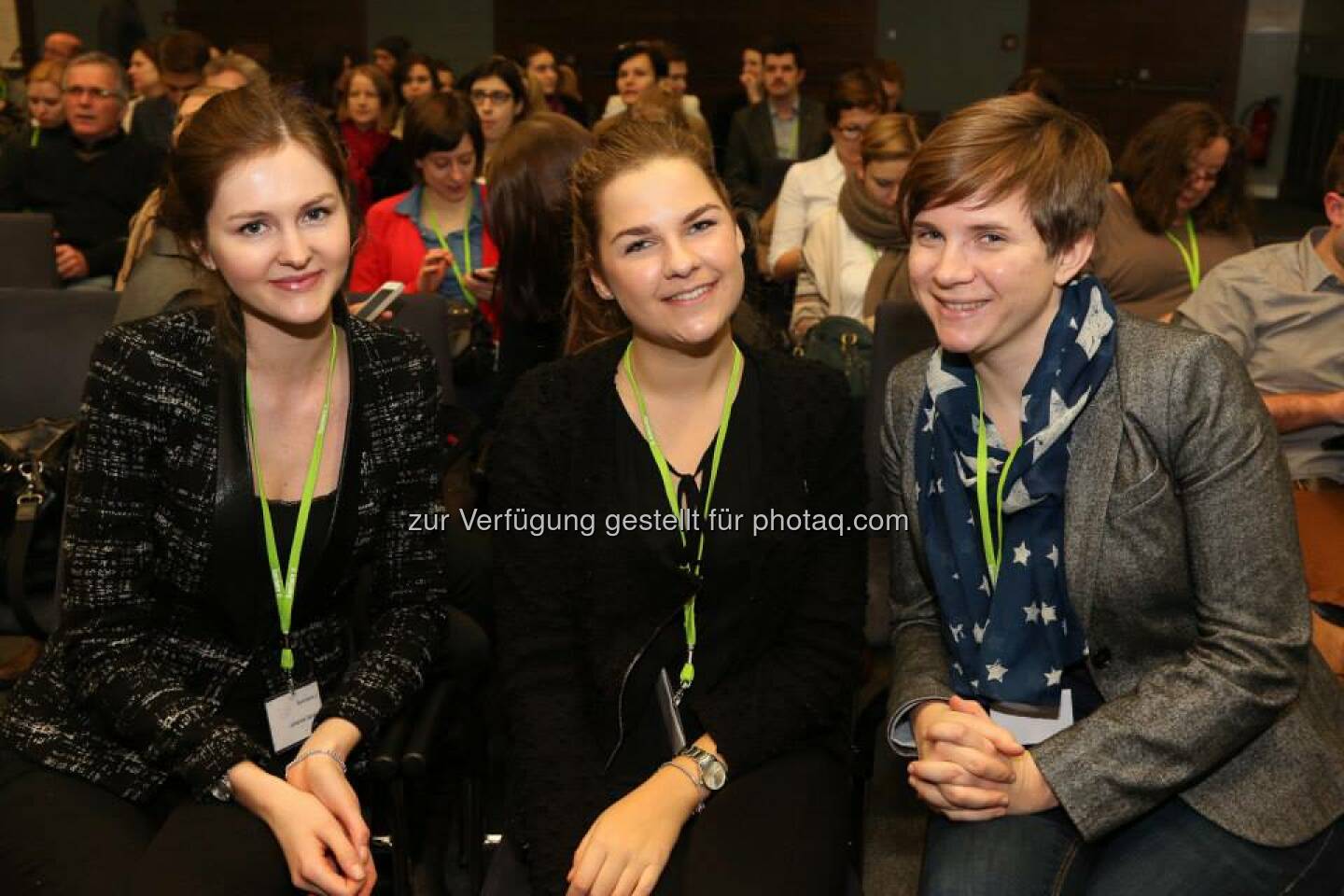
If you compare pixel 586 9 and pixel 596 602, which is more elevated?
pixel 586 9

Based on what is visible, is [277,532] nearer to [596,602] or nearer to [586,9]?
[596,602]

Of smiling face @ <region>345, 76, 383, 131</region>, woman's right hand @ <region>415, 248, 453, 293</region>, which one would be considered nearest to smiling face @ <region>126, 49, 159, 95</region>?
smiling face @ <region>345, 76, 383, 131</region>

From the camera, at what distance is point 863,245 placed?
3869 millimetres

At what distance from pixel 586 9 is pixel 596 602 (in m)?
10.6

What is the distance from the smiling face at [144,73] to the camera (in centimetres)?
733

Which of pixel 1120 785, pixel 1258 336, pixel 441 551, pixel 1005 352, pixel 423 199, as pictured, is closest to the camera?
pixel 1120 785

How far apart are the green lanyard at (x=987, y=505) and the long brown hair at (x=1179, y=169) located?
2.21 metres

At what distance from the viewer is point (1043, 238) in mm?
1525

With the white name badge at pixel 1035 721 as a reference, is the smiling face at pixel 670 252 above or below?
above

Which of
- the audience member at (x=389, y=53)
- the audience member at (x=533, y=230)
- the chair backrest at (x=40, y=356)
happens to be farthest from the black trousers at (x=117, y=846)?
the audience member at (x=389, y=53)

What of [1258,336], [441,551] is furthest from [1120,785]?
[1258,336]

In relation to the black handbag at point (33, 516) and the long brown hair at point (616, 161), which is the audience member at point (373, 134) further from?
the long brown hair at point (616, 161)

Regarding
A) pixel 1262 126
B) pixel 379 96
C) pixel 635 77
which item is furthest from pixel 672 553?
pixel 1262 126

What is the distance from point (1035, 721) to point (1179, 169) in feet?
7.89
